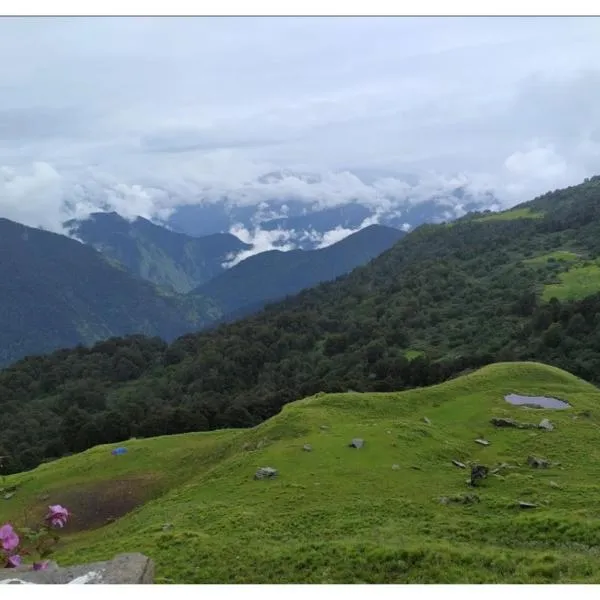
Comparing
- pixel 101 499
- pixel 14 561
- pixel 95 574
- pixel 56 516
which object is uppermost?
pixel 56 516

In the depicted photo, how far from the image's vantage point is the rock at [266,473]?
25552 mm

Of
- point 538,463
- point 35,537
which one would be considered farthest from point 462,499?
point 35,537

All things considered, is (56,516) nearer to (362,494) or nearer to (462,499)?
(462,499)

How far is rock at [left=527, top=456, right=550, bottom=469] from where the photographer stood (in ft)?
83.7

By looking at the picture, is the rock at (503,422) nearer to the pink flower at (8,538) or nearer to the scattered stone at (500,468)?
the scattered stone at (500,468)

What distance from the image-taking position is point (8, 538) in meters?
5.57

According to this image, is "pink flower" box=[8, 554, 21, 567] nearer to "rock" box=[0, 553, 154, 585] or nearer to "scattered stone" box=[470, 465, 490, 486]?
"rock" box=[0, 553, 154, 585]

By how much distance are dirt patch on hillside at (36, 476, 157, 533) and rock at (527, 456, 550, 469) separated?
57.7 ft

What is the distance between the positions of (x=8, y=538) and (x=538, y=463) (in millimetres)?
23579

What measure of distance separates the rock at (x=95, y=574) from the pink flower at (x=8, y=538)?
2.79 meters

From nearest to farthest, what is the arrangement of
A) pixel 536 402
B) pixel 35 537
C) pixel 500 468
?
pixel 35 537, pixel 500 468, pixel 536 402

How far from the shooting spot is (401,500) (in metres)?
21.5

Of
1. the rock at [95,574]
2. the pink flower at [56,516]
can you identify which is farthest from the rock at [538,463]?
the pink flower at [56,516]

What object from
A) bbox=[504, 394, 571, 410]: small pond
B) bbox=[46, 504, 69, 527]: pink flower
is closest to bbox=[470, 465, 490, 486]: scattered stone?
bbox=[504, 394, 571, 410]: small pond
